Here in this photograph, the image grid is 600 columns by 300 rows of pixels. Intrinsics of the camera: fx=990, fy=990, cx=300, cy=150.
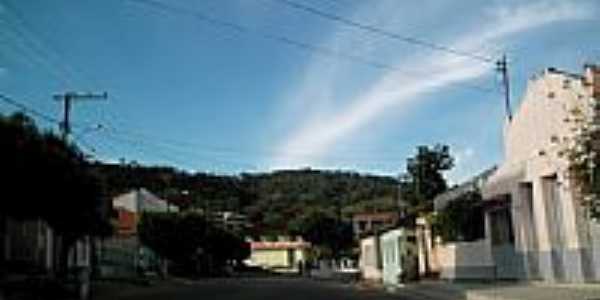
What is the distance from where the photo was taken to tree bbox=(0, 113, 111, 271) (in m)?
33.8

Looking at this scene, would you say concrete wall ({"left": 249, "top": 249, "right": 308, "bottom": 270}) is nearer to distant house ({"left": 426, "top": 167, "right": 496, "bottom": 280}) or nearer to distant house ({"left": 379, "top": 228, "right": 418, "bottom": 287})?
distant house ({"left": 379, "top": 228, "right": 418, "bottom": 287})

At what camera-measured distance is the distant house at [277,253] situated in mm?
156500

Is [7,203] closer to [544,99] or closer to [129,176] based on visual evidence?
[544,99]

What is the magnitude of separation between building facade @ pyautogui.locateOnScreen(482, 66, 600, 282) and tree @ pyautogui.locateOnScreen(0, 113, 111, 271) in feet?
58.8

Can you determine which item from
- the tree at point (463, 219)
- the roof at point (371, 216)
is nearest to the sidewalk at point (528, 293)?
the tree at point (463, 219)

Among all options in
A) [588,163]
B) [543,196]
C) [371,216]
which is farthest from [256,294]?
[371,216]

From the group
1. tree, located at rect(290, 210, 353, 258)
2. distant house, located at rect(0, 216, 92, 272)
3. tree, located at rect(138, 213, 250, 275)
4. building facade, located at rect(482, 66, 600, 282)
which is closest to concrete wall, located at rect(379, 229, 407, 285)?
building facade, located at rect(482, 66, 600, 282)

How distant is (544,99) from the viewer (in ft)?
127

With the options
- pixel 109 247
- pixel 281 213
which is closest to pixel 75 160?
pixel 109 247

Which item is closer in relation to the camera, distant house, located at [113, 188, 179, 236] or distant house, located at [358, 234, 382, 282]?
distant house, located at [358, 234, 382, 282]

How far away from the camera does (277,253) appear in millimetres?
A: 160625

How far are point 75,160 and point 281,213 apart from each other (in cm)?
10005

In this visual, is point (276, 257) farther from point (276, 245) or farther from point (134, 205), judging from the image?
point (134, 205)

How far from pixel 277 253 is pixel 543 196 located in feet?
405
